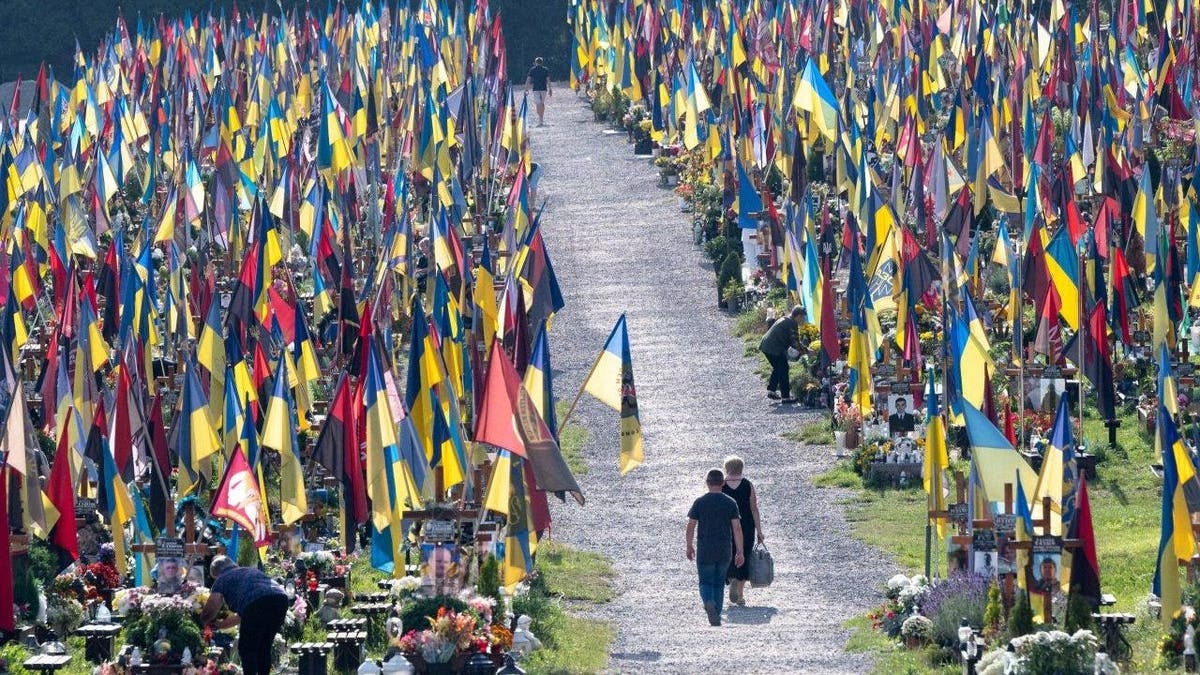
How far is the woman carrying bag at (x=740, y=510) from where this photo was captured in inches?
961

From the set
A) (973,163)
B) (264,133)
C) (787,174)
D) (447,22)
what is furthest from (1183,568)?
(447,22)

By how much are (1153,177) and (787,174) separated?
581 centimetres

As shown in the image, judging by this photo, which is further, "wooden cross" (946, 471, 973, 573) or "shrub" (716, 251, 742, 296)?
"shrub" (716, 251, 742, 296)

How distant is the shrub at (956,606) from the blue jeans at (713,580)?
1829 mm

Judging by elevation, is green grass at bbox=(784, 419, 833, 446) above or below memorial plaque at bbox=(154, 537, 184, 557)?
below

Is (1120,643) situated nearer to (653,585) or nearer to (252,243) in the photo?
(653,585)

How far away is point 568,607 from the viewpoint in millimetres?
24922

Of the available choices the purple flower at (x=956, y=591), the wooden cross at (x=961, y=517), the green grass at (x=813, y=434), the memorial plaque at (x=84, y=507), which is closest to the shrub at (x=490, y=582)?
the purple flower at (x=956, y=591)

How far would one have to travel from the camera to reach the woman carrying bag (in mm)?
24406

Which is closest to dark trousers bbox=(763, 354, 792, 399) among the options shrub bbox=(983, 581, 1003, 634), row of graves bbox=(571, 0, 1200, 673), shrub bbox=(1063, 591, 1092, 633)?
row of graves bbox=(571, 0, 1200, 673)

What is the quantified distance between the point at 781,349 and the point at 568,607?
11.0 m

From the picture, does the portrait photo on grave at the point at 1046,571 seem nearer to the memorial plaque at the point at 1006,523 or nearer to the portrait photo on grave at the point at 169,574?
the memorial plaque at the point at 1006,523

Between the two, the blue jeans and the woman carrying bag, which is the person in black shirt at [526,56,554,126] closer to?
the woman carrying bag

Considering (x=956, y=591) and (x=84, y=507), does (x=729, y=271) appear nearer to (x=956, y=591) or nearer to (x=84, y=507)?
(x=84, y=507)
